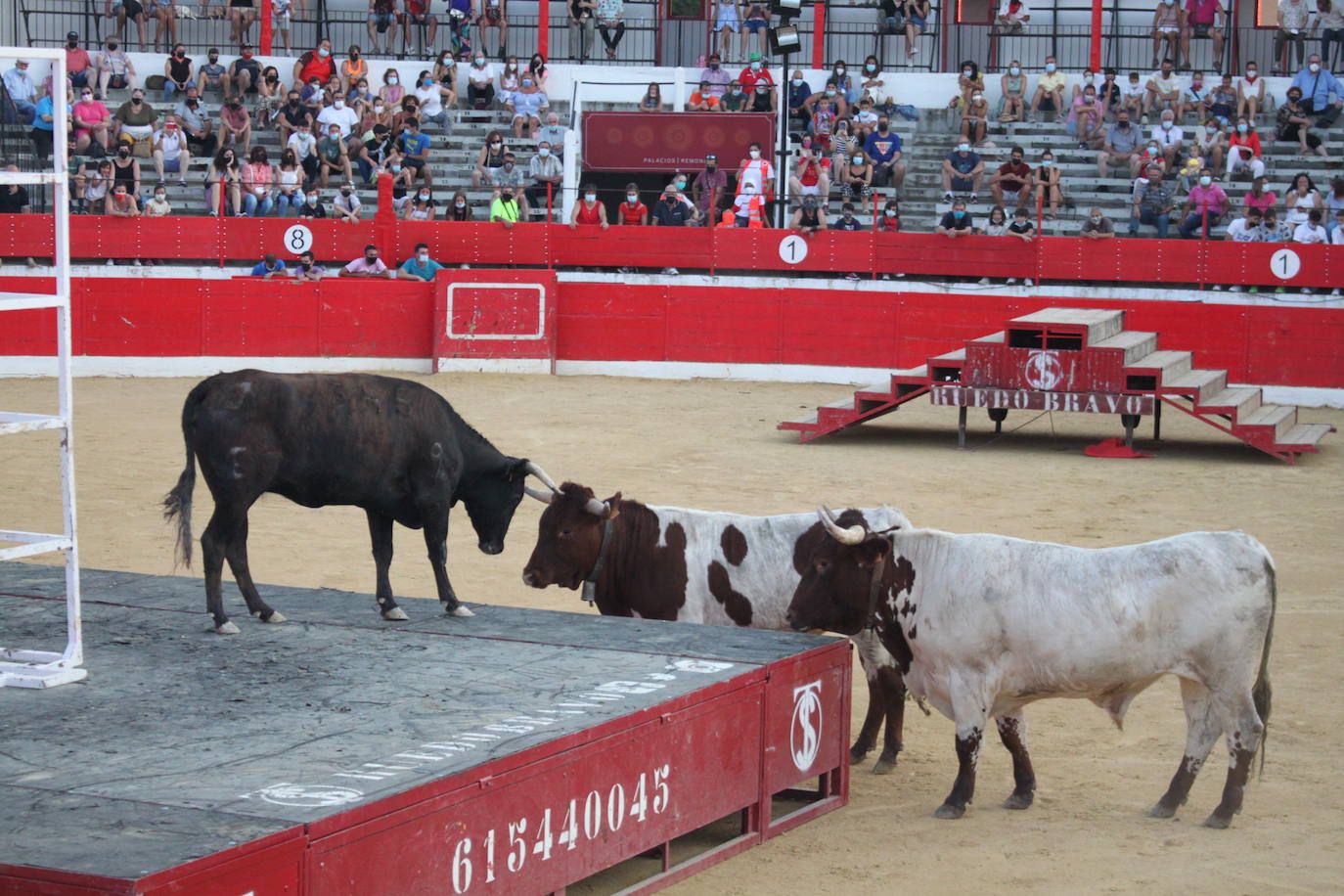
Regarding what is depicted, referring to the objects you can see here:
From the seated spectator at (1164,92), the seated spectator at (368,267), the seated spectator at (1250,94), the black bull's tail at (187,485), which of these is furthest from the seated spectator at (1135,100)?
the black bull's tail at (187,485)

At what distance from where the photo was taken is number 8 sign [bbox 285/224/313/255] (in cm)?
2355

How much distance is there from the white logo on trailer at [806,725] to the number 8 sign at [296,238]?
17.1 metres

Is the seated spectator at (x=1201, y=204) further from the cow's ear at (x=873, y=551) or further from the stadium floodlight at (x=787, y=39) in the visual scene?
the cow's ear at (x=873, y=551)

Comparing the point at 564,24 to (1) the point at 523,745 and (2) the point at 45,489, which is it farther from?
(1) the point at 523,745

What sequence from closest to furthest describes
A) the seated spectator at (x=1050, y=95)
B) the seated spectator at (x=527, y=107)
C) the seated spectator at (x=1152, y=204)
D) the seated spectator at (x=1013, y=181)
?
the seated spectator at (x=1152, y=204) < the seated spectator at (x=1013, y=181) < the seated spectator at (x=527, y=107) < the seated spectator at (x=1050, y=95)

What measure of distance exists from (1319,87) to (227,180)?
50.4ft

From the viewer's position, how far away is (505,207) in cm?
2433

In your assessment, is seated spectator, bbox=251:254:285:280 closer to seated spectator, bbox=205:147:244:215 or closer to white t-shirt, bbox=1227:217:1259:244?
seated spectator, bbox=205:147:244:215

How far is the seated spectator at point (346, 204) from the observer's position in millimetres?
24047

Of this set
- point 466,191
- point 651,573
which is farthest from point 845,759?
point 466,191

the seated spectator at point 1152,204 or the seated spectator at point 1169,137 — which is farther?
the seated spectator at point 1169,137

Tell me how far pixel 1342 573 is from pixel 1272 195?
1146 cm

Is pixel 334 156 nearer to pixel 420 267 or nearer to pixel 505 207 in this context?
pixel 505 207

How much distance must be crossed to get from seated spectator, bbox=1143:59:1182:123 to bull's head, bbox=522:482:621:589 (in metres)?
20.4
